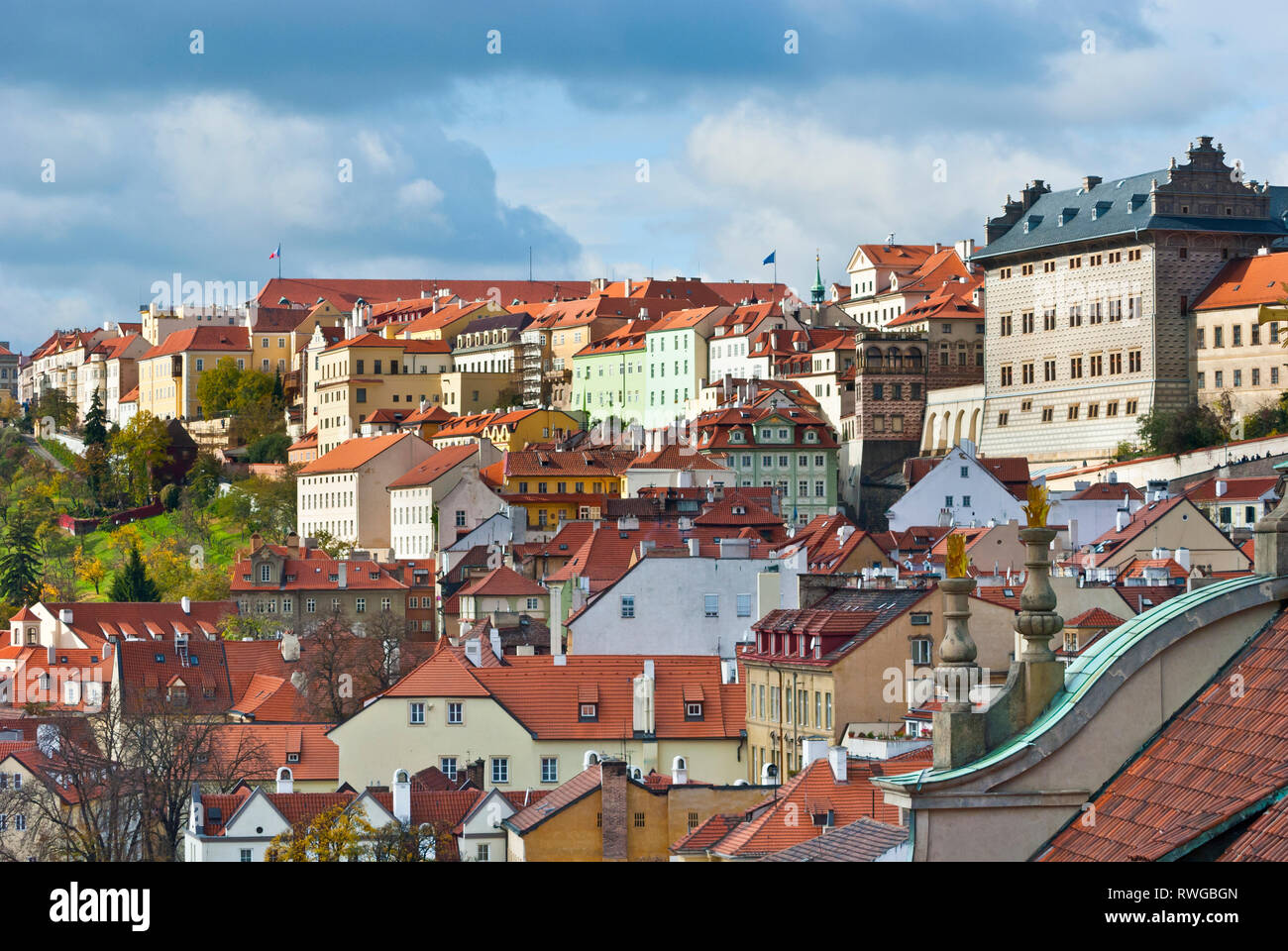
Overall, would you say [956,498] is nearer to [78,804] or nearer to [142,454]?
[78,804]

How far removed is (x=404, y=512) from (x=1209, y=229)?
39.3m

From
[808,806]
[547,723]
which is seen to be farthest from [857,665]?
[808,806]

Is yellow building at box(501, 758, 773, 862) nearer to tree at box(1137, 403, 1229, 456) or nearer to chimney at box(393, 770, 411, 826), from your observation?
chimney at box(393, 770, 411, 826)

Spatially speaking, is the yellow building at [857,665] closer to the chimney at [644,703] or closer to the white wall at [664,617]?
the chimney at [644,703]

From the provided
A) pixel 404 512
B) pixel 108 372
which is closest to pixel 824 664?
pixel 404 512

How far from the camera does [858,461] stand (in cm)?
11181

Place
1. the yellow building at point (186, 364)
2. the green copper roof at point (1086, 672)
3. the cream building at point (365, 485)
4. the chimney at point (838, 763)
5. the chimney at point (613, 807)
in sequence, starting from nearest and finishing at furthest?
the green copper roof at point (1086, 672), the chimney at point (838, 763), the chimney at point (613, 807), the cream building at point (365, 485), the yellow building at point (186, 364)

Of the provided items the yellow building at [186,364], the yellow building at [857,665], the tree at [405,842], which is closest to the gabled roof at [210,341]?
the yellow building at [186,364]

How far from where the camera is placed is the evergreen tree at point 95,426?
543ft

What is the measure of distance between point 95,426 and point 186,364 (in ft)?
24.1

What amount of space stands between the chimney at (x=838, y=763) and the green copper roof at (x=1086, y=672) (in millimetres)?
19232

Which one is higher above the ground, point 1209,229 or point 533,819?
point 1209,229

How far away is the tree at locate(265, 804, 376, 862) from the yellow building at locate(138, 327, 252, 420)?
A: 12876cm
